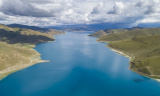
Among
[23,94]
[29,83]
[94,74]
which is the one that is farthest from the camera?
[94,74]

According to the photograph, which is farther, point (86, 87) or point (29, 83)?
point (29, 83)

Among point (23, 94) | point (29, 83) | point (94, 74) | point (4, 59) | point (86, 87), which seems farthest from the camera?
point (4, 59)

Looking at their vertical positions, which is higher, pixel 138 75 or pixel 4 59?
pixel 4 59

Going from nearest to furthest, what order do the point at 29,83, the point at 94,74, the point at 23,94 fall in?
the point at 23,94 → the point at 29,83 → the point at 94,74

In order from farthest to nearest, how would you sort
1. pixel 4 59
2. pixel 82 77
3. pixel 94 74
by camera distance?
pixel 4 59 → pixel 94 74 → pixel 82 77

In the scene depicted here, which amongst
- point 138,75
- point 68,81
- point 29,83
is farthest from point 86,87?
point 138,75

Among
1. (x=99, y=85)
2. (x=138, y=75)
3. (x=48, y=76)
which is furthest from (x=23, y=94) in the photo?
(x=138, y=75)

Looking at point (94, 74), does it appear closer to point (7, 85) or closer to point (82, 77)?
point (82, 77)

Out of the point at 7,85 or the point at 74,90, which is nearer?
the point at 74,90

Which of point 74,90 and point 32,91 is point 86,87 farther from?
point 32,91
